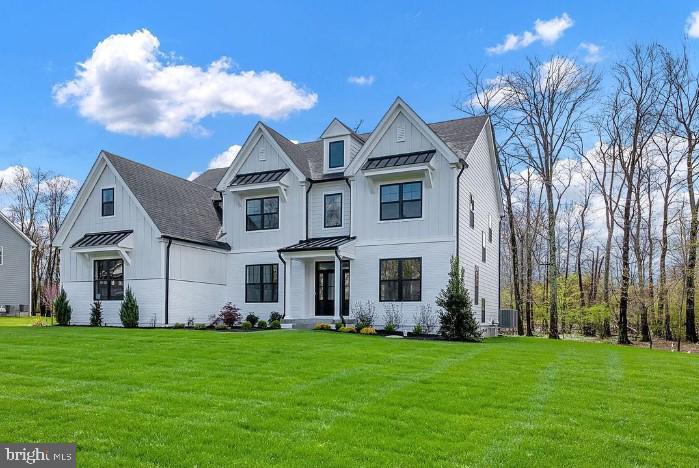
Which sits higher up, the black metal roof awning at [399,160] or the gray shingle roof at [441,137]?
the gray shingle roof at [441,137]

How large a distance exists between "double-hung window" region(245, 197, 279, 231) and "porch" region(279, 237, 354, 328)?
1.76m

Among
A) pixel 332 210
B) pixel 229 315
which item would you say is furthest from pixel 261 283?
pixel 332 210

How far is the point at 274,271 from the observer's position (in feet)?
74.5

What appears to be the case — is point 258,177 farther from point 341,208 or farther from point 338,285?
point 338,285

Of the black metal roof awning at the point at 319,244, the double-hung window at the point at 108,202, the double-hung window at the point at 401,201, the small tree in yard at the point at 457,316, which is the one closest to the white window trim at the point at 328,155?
the double-hung window at the point at 401,201

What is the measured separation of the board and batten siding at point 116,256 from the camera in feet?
70.8

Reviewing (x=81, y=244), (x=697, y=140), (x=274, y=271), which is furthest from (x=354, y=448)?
(x=697, y=140)

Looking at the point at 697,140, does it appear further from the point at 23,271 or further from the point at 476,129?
the point at 23,271

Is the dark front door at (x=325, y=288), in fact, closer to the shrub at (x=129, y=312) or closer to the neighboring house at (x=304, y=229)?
the neighboring house at (x=304, y=229)

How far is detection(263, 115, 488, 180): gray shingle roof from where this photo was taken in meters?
21.8

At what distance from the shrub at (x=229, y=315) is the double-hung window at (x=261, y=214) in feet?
11.4

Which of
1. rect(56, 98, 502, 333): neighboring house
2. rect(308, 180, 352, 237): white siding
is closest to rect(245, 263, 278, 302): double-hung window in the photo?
rect(56, 98, 502, 333): neighboring house

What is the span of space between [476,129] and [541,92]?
6.43 metres
